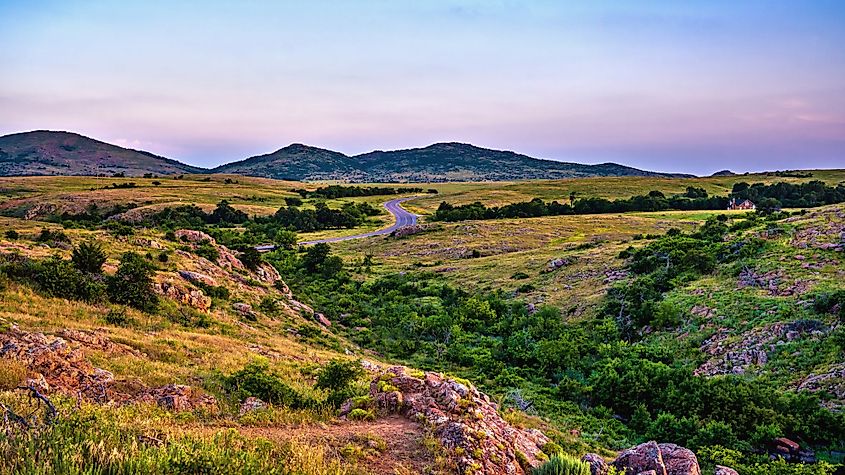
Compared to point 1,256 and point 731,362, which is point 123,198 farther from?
point 731,362

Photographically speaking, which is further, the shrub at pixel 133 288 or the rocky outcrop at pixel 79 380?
the shrub at pixel 133 288

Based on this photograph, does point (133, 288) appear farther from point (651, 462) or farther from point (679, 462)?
point (679, 462)

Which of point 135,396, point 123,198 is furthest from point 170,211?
point 135,396

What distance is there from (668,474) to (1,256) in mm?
24566

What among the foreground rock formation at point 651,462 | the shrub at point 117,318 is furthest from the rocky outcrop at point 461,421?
the shrub at point 117,318

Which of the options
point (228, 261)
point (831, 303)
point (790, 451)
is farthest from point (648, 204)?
point (790, 451)

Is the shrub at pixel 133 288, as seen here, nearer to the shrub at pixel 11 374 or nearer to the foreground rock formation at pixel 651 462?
the shrub at pixel 11 374

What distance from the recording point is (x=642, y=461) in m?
8.34

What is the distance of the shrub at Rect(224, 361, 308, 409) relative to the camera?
10781 mm

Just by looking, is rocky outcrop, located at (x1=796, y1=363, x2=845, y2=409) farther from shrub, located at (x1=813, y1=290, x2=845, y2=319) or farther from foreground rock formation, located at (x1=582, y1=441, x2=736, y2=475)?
foreground rock formation, located at (x1=582, y1=441, x2=736, y2=475)

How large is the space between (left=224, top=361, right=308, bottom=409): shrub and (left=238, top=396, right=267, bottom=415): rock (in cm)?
27

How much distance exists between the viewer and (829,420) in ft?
45.6

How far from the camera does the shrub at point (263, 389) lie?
1078cm

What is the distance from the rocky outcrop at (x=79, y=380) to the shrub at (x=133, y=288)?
7602mm
